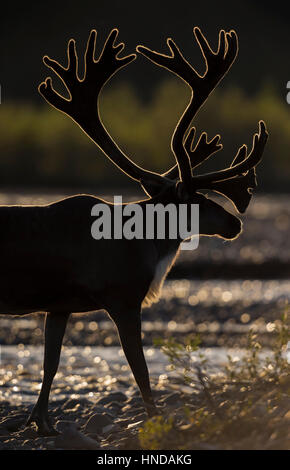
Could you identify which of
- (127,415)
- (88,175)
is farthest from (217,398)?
(88,175)

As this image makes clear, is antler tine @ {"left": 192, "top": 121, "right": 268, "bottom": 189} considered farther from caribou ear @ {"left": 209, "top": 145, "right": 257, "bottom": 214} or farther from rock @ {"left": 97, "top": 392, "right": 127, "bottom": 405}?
rock @ {"left": 97, "top": 392, "right": 127, "bottom": 405}

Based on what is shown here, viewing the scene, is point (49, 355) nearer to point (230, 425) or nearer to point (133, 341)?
point (133, 341)

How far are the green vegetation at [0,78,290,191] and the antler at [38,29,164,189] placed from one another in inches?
2123

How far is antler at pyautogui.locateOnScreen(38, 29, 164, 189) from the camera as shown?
8891 millimetres

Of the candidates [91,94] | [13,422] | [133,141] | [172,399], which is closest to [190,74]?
[91,94]

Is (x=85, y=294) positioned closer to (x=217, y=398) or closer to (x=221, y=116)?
(x=217, y=398)

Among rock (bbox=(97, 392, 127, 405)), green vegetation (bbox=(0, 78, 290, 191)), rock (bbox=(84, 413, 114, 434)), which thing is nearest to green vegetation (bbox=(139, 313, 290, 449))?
rock (bbox=(84, 413, 114, 434))

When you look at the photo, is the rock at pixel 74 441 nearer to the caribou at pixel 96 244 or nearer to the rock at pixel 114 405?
the caribou at pixel 96 244

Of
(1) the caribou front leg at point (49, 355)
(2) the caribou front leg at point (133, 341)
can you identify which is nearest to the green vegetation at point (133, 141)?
(1) the caribou front leg at point (49, 355)

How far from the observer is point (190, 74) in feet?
29.1

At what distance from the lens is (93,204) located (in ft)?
28.1

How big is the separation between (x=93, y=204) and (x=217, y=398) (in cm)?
182

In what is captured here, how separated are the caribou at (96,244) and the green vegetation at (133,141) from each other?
5392 cm

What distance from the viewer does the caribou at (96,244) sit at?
833 cm
